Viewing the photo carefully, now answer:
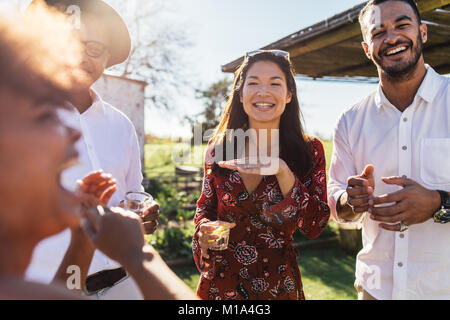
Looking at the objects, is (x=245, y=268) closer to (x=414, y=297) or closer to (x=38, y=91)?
(x=414, y=297)

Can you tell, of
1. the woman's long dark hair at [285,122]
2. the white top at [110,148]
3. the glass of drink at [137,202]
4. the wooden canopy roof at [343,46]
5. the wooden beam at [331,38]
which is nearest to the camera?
the glass of drink at [137,202]

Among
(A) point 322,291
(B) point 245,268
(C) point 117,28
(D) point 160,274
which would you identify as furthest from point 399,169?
(A) point 322,291

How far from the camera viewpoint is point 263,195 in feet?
7.41

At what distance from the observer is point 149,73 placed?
85.1ft

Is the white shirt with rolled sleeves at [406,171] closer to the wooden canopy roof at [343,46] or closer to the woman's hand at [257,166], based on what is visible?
the woman's hand at [257,166]

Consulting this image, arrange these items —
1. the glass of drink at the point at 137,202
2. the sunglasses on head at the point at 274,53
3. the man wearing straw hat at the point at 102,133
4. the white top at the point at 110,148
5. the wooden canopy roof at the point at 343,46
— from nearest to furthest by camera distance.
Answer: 1. the glass of drink at the point at 137,202
2. the man wearing straw hat at the point at 102,133
3. the white top at the point at 110,148
4. the sunglasses on head at the point at 274,53
5. the wooden canopy roof at the point at 343,46

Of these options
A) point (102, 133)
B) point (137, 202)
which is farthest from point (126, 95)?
point (137, 202)

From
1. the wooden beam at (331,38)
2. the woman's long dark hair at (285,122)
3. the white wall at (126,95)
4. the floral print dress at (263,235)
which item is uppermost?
the white wall at (126,95)

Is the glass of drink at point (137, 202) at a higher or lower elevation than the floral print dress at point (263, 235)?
higher

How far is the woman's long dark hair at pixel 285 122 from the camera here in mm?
2383

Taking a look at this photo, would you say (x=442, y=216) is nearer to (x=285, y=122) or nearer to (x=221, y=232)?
(x=285, y=122)

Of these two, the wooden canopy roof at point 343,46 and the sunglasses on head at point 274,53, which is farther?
the wooden canopy roof at point 343,46

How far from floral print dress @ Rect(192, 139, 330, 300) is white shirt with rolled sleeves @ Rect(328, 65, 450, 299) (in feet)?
1.25

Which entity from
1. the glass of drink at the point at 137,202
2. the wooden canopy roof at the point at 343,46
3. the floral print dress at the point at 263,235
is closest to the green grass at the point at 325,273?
the wooden canopy roof at the point at 343,46
